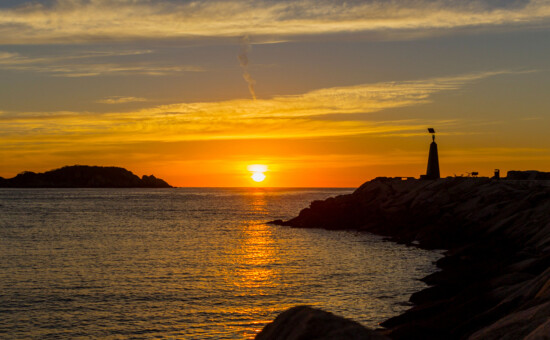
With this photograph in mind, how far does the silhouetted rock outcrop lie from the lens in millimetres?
8781

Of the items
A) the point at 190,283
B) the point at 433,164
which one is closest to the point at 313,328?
the point at 190,283

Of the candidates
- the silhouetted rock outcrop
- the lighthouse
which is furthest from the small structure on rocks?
the silhouetted rock outcrop

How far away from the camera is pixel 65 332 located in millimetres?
20016

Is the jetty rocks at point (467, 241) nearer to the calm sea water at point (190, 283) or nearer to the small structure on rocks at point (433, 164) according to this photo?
the calm sea water at point (190, 283)

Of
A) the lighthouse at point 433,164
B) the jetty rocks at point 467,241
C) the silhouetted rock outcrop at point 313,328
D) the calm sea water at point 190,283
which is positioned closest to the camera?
the silhouetted rock outcrop at point 313,328

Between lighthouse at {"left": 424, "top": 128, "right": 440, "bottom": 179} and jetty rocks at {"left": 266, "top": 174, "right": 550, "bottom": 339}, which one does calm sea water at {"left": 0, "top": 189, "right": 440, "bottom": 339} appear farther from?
lighthouse at {"left": 424, "top": 128, "right": 440, "bottom": 179}

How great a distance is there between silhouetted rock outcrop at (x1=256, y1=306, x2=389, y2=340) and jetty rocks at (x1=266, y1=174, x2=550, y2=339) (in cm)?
315

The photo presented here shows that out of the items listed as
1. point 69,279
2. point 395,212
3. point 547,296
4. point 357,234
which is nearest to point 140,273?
point 69,279

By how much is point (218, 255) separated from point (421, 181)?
30641mm

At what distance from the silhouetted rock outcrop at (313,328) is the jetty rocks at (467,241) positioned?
315 centimetres

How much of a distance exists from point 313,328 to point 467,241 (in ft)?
110

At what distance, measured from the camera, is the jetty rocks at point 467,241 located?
585 inches

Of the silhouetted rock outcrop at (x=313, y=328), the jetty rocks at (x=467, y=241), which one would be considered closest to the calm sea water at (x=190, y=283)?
the jetty rocks at (x=467, y=241)

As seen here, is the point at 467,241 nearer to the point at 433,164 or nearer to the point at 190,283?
the point at 190,283
